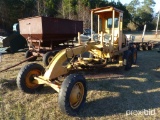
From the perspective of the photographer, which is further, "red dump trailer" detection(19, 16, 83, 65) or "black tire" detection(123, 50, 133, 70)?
"red dump trailer" detection(19, 16, 83, 65)

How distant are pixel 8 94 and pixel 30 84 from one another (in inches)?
27.0

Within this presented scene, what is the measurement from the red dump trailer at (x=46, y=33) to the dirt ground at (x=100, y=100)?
2721 millimetres

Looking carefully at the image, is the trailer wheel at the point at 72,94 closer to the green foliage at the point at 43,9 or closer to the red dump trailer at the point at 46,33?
the red dump trailer at the point at 46,33

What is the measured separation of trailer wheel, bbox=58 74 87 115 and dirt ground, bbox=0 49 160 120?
0.19 meters

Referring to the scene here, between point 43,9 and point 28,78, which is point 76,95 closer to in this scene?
point 28,78

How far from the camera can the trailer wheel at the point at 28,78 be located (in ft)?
16.7

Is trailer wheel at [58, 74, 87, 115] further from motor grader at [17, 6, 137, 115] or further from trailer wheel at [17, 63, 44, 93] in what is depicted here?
trailer wheel at [17, 63, 44, 93]

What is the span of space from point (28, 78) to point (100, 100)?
6.74 feet

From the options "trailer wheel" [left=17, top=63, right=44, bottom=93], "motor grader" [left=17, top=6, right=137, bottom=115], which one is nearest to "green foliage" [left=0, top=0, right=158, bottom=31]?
"motor grader" [left=17, top=6, right=137, bottom=115]

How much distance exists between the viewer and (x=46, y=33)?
9062 millimetres

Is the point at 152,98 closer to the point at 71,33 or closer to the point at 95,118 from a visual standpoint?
the point at 95,118

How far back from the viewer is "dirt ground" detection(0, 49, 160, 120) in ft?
14.4

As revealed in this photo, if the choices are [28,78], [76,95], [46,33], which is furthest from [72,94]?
[46,33]

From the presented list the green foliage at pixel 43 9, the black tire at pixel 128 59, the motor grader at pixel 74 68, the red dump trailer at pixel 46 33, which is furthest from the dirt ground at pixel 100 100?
the green foliage at pixel 43 9
